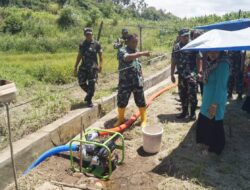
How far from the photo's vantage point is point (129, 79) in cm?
629

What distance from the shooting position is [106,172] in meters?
4.98

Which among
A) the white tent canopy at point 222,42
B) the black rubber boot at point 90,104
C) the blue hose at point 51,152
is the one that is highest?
the white tent canopy at point 222,42

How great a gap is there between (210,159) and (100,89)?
4178mm

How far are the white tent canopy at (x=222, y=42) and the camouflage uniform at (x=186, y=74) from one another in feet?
4.98

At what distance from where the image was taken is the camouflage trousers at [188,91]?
22.0 feet

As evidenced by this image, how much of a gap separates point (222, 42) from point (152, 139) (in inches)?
72.6

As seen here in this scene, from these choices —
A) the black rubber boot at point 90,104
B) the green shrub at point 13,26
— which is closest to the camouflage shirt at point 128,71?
the black rubber boot at point 90,104

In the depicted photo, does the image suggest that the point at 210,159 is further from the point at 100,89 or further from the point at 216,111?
the point at 100,89

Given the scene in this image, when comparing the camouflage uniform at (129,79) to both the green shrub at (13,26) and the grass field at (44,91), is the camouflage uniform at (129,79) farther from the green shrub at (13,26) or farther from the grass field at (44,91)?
the green shrub at (13,26)

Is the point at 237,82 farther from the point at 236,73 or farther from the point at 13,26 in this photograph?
the point at 13,26

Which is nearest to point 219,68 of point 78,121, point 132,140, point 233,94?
point 132,140

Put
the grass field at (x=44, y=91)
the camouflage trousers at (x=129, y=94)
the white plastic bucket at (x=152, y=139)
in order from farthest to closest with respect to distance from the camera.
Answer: the camouflage trousers at (x=129, y=94), the grass field at (x=44, y=91), the white plastic bucket at (x=152, y=139)

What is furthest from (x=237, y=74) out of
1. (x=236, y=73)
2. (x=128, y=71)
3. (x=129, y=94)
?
(x=128, y=71)

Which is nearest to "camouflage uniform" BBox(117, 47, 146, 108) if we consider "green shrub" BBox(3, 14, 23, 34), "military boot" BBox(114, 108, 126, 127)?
"military boot" BBox(114, 108, 126, 127)
